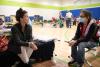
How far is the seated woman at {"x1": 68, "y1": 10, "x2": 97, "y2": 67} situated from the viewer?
2.68m

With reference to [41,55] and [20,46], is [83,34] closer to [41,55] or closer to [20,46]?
[41,55]

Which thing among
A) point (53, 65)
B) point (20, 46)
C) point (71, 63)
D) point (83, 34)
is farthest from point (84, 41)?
point (20, 46)

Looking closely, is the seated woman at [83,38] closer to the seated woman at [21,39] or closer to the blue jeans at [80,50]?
the blue jeans at [80,50]

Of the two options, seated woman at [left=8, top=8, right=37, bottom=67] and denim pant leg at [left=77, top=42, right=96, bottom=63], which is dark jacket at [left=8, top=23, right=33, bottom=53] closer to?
seated woman at [left=8, top=8, right=37, bottom=67]

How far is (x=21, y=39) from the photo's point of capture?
8.07ft

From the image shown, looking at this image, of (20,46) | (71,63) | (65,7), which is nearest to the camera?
(20,46)

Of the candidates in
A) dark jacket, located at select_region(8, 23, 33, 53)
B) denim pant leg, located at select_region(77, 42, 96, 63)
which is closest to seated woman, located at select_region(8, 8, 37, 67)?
dark jacket, located at select_region(8, 23, 33, 53)

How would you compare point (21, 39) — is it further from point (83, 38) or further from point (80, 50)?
point (83, 38)

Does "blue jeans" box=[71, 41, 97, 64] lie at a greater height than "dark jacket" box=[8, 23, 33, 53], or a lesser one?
lesser

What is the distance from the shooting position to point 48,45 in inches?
126

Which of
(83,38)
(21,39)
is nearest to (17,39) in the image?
(21,39)

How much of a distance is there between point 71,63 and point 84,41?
0.56m

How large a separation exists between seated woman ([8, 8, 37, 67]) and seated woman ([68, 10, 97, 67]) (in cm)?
87

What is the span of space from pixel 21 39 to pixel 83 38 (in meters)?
1.21
